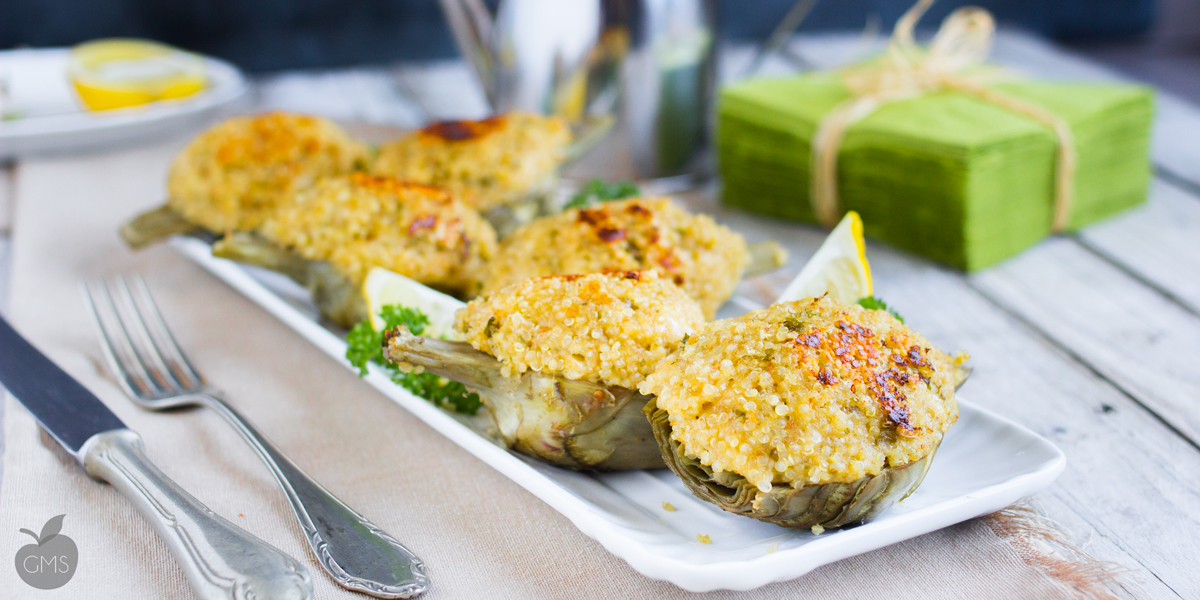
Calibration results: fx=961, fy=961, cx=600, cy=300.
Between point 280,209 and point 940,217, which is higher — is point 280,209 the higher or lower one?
the higher one

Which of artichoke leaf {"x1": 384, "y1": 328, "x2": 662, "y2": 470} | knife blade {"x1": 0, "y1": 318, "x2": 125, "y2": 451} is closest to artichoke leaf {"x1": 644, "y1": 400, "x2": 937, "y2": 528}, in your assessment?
artichoke leaf {"x1": 384, "y1": 328, "x2": 662, "y2": 470}

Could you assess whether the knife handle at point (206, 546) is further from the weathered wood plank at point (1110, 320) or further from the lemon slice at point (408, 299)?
the weathered wood plank at point (1110, 320)

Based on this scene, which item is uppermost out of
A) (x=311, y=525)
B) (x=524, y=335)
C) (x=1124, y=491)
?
(x=524, y=335)

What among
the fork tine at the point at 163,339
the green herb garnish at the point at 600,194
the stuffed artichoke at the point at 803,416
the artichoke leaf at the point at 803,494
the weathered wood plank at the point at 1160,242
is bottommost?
the weathered wood plank at the point at 1160,242

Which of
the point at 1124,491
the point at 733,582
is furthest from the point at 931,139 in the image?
the point at 733,582

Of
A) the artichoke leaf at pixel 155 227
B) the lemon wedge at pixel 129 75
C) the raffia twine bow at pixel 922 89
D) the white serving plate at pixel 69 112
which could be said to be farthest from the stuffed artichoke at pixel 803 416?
the lemon wedge at pixel 129 75

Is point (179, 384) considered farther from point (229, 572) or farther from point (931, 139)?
point (931, 139)

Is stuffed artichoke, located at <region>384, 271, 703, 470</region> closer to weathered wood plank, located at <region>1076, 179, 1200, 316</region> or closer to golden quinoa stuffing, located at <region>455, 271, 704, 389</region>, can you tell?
golden quinoa stuffing, located at <region>455, 271, 704, 389</region>

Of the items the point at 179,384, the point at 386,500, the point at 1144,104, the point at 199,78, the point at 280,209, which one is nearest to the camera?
the point at 386,500
